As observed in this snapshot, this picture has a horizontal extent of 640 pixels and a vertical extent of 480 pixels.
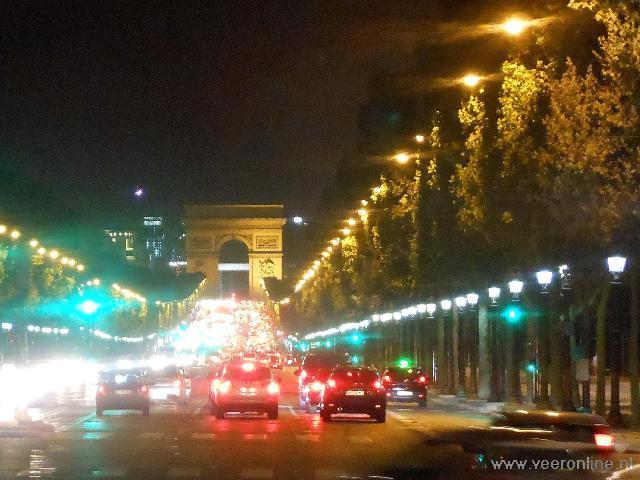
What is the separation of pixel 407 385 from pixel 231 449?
29294mm

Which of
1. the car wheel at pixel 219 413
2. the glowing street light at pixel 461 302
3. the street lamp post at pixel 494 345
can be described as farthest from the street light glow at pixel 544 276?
the glowing street light at pixel 461 302

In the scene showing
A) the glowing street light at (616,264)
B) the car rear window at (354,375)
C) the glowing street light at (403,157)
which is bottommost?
the car rear window at (354,375)

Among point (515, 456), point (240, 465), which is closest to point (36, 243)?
point (240, 465)

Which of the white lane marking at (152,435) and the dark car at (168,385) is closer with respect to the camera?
the white lane marking at (152,435)

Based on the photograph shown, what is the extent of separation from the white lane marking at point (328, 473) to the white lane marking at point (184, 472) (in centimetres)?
201

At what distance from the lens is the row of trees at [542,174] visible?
32125mm

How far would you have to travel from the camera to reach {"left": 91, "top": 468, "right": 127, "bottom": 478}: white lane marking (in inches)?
906

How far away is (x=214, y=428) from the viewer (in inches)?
1505

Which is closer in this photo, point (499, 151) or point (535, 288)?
point (499, 151)

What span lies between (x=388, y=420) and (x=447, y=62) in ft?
55.9

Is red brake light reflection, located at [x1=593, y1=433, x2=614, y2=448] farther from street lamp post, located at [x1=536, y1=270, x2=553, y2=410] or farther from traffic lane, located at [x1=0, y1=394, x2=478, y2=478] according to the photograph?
street lamp post, located at [x1=536, y1=270, x2=553, y2=410]

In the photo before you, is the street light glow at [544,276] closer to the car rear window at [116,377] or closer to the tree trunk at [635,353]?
the tree trunk at [635,353]

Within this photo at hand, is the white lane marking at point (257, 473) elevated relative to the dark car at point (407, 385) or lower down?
lower down

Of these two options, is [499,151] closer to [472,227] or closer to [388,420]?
[472,227]
